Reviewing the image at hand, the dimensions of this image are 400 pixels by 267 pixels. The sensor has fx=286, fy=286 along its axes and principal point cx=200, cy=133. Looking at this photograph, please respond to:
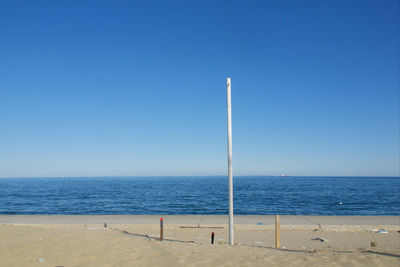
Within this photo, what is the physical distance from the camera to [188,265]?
21.4 ft

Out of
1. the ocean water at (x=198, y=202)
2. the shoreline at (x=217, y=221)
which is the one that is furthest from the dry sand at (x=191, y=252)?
the ocean water at (x=198, y=202)

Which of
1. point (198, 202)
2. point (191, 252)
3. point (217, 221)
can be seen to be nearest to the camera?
point (191, 252)

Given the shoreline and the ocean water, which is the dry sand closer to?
the shoreline

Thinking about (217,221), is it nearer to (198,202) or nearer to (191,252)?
(191,252)

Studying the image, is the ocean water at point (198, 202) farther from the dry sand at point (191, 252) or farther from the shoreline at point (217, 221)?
the dry sand at point (191, 252)

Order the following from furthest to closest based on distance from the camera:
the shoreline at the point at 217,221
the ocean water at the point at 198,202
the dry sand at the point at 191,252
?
the ocean water at the point at 198,202 → the shoreline at the point at 217,221 → the dry sand at the point at 191,252

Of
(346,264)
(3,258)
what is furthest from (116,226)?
(346,264)

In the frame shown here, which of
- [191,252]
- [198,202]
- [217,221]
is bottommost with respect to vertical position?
[198,202]

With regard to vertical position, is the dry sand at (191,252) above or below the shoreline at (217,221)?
above

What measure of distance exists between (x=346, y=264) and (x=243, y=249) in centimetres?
282

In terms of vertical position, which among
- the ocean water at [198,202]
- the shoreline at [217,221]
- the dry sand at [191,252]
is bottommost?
the ocean water at [198,202]

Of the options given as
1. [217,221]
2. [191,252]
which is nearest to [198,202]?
[217,221]

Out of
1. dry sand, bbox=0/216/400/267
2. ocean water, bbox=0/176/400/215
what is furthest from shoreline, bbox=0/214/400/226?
ocean water, bbox=0/176/400/215

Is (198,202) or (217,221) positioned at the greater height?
(217,221)
